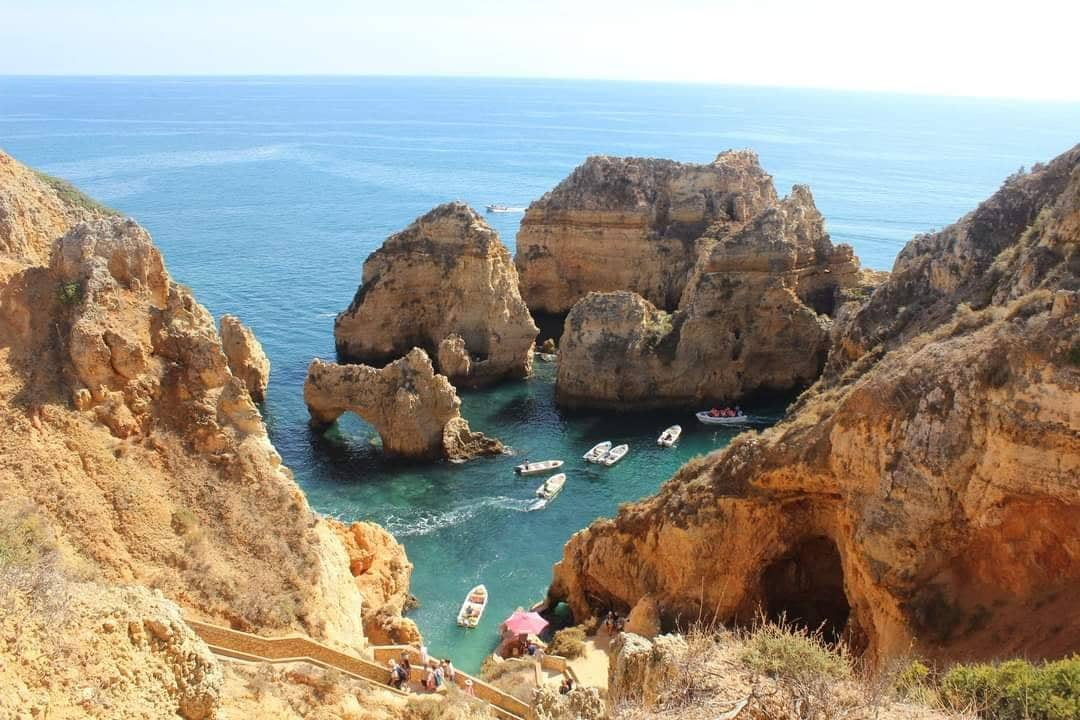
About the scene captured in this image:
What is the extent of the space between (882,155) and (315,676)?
556 ft

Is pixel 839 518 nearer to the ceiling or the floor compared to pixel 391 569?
nearer to the ceiling

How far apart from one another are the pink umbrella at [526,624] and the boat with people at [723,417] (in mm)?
21668

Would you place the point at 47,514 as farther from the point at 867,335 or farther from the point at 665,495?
the point at 867,335

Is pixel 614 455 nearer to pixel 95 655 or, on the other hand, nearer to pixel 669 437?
pixel 669 437

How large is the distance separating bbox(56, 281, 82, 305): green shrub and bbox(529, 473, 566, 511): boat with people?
18.8m

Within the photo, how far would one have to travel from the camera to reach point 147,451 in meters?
19.8

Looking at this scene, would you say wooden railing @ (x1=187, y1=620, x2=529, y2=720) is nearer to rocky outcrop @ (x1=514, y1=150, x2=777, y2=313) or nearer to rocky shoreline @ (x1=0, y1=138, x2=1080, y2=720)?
rocky shoreline @ (x1=0, y1=138, x2=1080, y2=720)

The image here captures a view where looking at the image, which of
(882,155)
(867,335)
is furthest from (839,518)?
(882,155)

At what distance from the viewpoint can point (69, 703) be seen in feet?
32.9

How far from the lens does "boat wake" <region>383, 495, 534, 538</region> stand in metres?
33.1

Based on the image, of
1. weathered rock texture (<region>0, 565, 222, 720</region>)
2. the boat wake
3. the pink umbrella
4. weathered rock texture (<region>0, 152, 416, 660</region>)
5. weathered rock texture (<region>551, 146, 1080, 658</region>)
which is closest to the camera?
weathered rock texture (<region>0, 565, 222, 720</region>)

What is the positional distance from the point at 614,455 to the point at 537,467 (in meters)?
3.95

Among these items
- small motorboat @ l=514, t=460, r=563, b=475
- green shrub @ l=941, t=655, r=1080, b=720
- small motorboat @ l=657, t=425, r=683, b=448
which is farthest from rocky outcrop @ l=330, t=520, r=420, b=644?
small motorboat @ l=657, t=425, r=683, b=448

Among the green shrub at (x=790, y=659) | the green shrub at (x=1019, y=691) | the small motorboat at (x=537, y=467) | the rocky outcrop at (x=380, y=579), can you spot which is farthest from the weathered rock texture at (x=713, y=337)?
the green shrub at (x=1019, y=691)
